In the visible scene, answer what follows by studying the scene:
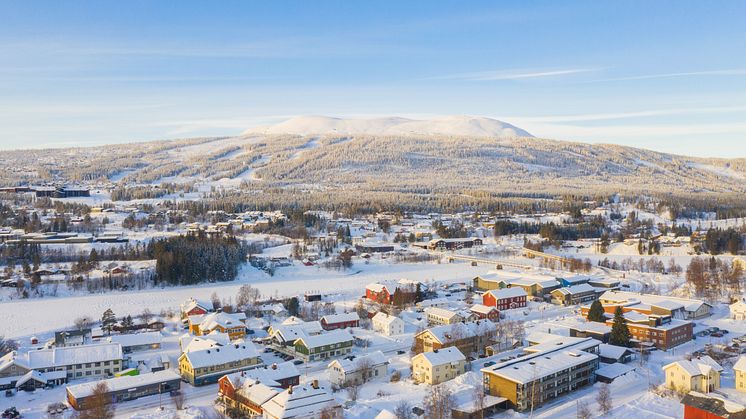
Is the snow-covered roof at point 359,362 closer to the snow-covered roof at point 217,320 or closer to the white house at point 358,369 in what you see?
the white house at point 358,369

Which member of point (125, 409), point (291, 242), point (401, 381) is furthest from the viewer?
point (291, 242)

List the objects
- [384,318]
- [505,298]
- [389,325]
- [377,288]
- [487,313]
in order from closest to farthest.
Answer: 1. [389,325]
2. [384,318]
3. [487,313]
4. [505,298]
5. [377,288]

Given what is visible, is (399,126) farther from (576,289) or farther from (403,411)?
(403,411)

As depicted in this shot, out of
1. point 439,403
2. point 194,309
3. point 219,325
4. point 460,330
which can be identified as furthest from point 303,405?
point 194,309

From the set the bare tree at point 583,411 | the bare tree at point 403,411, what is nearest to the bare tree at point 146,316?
the bare tree at point 403,411

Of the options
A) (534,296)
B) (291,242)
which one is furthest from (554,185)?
(534,296)

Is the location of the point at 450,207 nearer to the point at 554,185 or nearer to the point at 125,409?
the point at 554,185

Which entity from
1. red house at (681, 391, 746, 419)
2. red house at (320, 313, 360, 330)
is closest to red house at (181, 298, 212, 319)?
red house at (320, 313, 360, 330)
